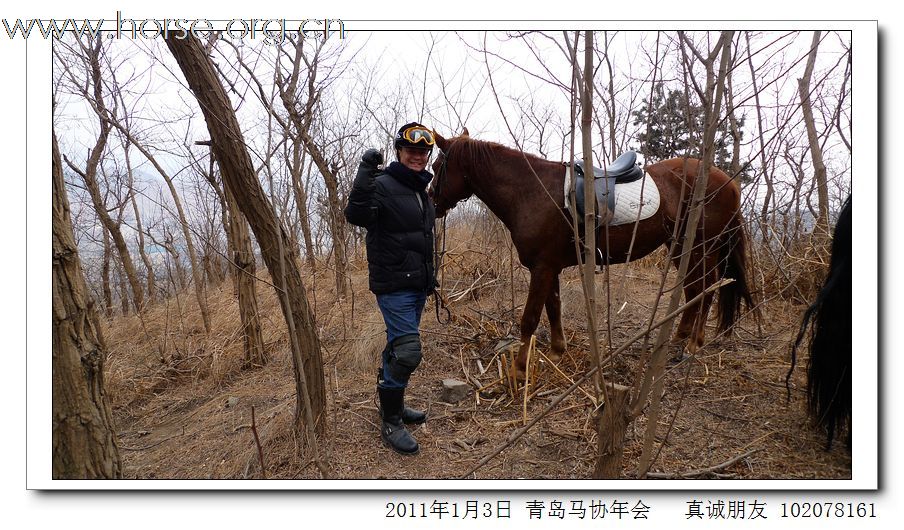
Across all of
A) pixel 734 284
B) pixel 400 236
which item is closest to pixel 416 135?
pixel 400 236

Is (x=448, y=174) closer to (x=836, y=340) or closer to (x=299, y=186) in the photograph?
(x=299, y=186)

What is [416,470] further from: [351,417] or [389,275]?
[389,275]

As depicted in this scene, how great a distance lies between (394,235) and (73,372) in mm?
1520

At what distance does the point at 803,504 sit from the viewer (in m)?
1.82

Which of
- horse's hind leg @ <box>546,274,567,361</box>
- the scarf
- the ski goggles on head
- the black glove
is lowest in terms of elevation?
horse's hind leg @ <box>546,274,567,361</box>

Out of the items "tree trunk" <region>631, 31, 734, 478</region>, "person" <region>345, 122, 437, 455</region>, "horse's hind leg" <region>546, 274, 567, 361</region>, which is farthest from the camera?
"horse's hind leg" <region>546, 274, 567, 361</region>

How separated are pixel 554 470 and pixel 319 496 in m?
1.31

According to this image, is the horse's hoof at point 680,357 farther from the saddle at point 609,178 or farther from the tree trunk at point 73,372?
the tree trunk at point 73,372

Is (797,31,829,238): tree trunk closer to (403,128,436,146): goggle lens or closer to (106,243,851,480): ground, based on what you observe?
(106,243,851,480): ground

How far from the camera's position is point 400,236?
7.98 feet

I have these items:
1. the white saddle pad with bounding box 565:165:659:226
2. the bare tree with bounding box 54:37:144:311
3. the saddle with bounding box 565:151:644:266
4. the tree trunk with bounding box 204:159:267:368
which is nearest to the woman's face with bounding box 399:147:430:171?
the saddle with bounding box 565:151:644:266

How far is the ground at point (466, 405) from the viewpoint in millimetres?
2430

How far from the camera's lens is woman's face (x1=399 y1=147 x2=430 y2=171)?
2.51 m

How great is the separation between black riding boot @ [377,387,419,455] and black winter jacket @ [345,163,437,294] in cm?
69
